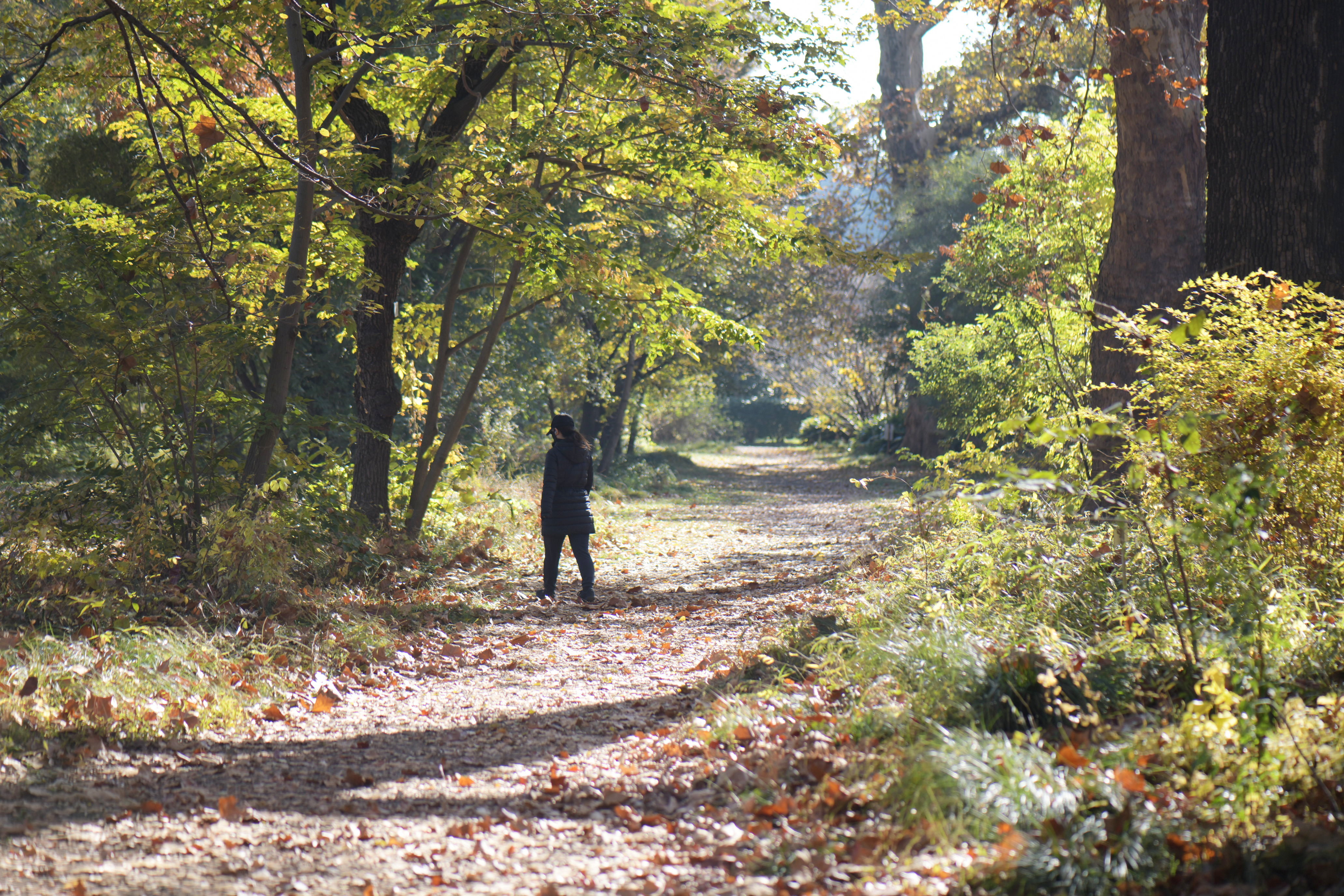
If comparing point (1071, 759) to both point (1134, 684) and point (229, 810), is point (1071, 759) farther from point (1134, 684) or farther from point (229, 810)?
point (229, 810)

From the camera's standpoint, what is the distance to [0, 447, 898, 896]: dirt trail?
3295mm

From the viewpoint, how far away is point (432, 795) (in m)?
4.16

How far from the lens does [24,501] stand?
733 centimetres

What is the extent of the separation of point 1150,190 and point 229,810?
960 centimetres

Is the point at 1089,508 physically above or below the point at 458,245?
below

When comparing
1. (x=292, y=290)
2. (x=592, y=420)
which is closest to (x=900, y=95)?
(x=592, y=420)

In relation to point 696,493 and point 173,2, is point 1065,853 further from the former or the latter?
point 696,493

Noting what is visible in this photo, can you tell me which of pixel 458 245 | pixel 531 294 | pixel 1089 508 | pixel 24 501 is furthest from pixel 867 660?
pixel 458 245

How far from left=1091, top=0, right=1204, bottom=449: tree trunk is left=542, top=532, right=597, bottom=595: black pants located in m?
5.27

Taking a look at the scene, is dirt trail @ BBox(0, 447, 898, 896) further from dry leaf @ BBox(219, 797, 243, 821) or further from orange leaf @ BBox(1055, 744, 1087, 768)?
orange leaf @ BBox(1055, 744, 1087, 768)

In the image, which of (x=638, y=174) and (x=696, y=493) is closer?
(x=638, y=174)

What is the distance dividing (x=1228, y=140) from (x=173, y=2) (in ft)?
25.6

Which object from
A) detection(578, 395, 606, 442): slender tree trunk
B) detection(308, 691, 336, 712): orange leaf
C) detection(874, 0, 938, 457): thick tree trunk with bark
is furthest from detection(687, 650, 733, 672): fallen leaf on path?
detection(874, 0, 938, 457): thick tree trunk with bark

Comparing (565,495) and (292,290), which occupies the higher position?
(292,290)
